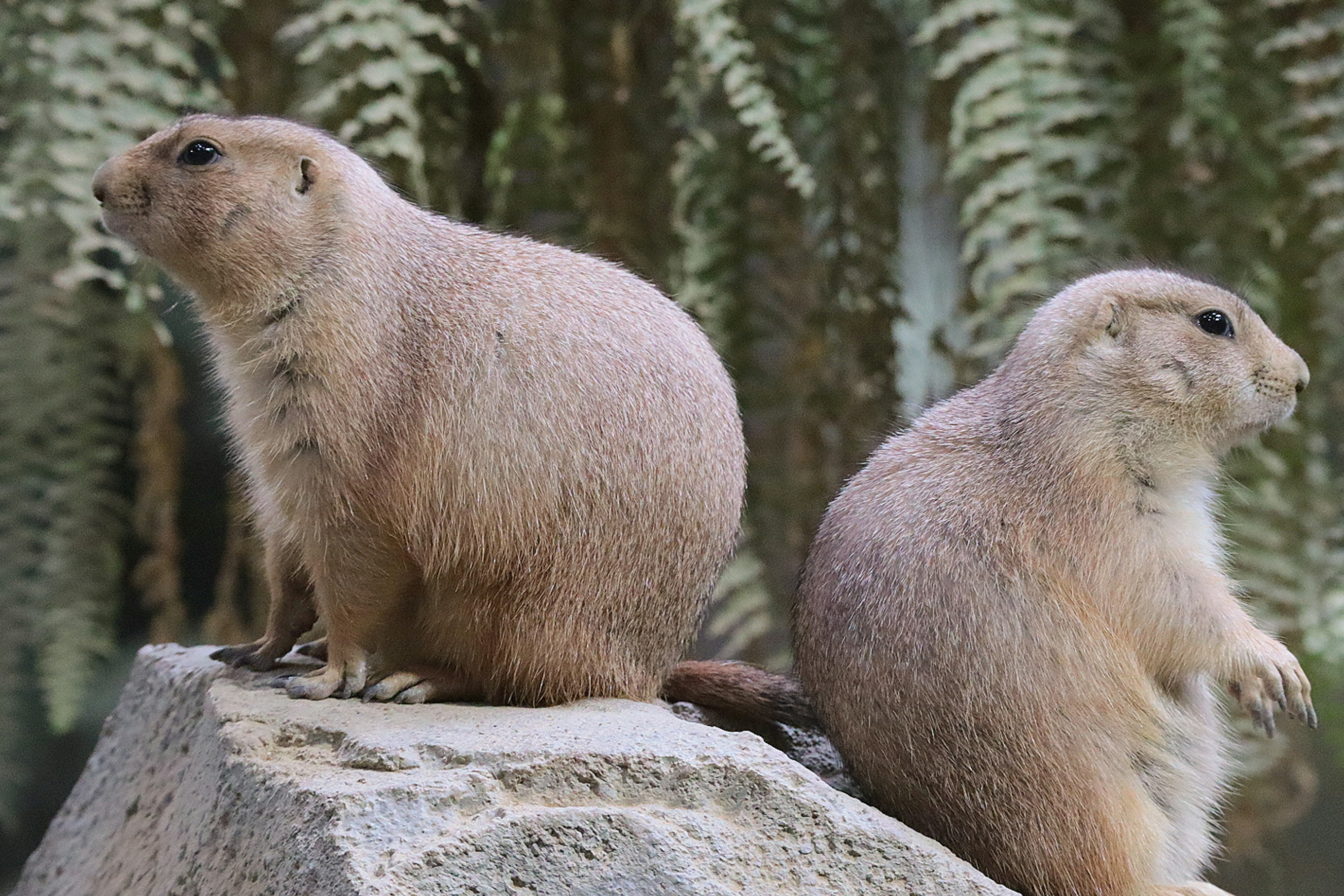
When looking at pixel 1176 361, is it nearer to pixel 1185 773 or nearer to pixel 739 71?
pixel 1185 773

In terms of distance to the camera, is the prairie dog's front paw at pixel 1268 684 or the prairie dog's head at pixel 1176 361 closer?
the prairie dog's front paw at pixel 1268 684

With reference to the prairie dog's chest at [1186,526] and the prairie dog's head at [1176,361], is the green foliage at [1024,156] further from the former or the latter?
the prairie dog's chest at [1186,526]

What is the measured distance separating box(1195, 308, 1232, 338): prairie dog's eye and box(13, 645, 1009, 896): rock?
3.36ft

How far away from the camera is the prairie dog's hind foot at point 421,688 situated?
219 centimetres

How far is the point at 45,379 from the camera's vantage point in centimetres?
348

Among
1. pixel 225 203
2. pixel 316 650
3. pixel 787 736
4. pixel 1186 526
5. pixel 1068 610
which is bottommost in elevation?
pixel 787 736

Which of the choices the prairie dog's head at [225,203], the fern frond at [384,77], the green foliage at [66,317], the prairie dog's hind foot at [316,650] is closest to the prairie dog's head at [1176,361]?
the prairie dog's head at [225,203]

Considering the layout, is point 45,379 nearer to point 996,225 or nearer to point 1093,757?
point 996,225

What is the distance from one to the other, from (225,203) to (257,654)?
0.81 metres

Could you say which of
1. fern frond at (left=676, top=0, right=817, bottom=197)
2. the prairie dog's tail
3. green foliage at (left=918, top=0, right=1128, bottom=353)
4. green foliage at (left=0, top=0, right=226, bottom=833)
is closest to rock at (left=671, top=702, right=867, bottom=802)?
the prairie dog's tail

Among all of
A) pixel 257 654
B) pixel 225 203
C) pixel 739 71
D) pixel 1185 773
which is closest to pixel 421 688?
pixel 257 654

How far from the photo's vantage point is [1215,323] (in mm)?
2312

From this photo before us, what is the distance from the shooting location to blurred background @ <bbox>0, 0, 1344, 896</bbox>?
3.10 metres

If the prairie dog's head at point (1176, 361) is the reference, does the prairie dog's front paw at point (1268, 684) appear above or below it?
below
